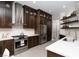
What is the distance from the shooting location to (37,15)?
24.1 ft

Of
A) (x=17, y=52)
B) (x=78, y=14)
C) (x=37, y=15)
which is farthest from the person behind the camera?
(x=37, y=15)

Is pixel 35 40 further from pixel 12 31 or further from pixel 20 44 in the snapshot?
pixel 12 31

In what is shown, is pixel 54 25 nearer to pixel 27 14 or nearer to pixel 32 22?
pixel 32 22

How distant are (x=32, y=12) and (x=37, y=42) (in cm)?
219

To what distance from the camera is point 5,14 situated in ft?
14.1

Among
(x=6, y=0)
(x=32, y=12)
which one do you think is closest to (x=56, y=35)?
(x=32, y=12)

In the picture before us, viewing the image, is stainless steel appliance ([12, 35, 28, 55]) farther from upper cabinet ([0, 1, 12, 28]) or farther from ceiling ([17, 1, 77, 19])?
ceiling ([17, 1, 77, 19])

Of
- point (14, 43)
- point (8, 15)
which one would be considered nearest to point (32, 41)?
point (14, 43)

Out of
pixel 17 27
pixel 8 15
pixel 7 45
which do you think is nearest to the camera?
pixel 7 45

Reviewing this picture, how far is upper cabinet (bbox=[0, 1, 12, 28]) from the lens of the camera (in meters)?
4.12

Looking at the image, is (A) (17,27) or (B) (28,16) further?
(B) (28,16)

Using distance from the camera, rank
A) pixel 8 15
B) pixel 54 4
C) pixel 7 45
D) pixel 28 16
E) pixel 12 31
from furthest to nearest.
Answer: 1. pixel 28 16
2. pixel 54 4
3. pixel 12 31
4. pixel 8 15
5. pixel 7 45

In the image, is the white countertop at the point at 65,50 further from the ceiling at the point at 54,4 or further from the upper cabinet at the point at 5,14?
the ceiling at the point at 54,4

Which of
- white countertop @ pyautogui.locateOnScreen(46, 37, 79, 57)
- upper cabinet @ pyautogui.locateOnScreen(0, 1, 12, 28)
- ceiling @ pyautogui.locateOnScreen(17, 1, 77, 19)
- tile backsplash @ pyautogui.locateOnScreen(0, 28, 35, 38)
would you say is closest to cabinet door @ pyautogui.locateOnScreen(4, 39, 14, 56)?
tile backsplash @ pyautogui.locateOnScreen(0, 28, 35, 38)
